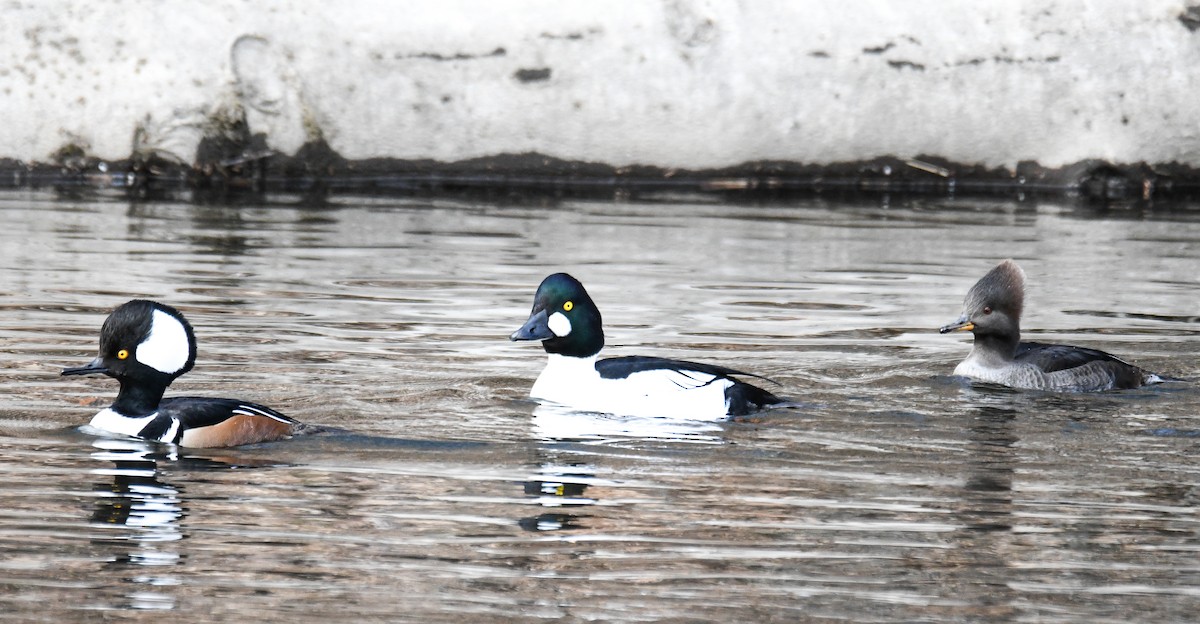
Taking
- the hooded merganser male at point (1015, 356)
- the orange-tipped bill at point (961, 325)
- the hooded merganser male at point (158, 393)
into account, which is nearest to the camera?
the hooded merganser male at point (158, 393)

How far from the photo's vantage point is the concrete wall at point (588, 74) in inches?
602

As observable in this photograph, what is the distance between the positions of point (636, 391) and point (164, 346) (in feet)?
6.51

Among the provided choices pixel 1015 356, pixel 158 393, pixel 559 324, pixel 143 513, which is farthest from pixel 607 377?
pixel 143 513

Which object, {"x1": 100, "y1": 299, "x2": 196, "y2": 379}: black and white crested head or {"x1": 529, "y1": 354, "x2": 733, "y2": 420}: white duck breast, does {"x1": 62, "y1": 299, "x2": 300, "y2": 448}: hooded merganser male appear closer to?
{"x1": 100, "y1": 299, "x2": 196, "y2": 379}: black and white crested head

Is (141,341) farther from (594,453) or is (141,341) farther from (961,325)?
(961,325)

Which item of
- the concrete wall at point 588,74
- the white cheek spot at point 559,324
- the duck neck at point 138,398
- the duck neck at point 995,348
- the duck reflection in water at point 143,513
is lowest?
the duck reflection in water at point 143,513

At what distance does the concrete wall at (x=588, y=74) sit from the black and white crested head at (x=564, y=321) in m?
7.96

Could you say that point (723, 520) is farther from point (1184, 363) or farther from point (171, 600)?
point (1184, 363)

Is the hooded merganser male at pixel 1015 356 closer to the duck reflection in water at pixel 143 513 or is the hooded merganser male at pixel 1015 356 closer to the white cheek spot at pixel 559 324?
the white cheek spot at pixel 559 324

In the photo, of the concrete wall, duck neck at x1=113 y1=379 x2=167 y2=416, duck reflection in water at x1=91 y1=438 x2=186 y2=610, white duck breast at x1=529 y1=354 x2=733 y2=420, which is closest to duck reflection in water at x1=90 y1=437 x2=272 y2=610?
duck reflection in water at x1=91 y1=438 x2=186 y2=610

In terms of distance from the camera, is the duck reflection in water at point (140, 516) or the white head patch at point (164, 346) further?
the white head patch at point (164, 346)

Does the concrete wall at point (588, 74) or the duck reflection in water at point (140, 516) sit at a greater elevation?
the concrete wall at point (588, 74)

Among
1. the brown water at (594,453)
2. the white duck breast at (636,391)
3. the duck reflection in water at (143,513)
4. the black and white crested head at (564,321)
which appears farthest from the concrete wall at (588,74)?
the duck reflection in water at (143,513)

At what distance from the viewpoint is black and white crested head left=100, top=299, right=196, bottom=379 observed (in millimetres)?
6520
